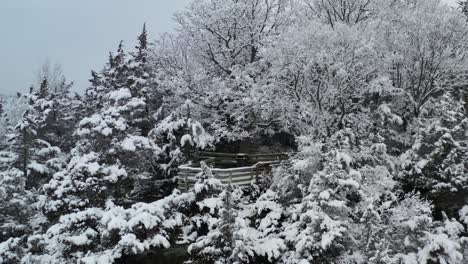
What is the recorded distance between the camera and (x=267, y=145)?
32312 mm

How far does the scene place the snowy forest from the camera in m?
16.8

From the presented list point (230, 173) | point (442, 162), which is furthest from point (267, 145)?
point (442, 162)

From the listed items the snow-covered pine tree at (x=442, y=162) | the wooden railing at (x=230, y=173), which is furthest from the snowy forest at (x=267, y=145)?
the wooden railing at (x=230, y=173)

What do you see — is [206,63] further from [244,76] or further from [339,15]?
[339,15]

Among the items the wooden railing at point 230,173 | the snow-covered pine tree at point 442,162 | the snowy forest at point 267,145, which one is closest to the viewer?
the snowy forest at point 267,145

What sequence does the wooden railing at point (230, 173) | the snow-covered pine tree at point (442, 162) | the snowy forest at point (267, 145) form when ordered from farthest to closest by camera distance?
the wooden railing at point (230, 173) → the snow-covered pine tree at point (442, 162) → the snowy forest at point (267, 145)

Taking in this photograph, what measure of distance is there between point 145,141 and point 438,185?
12450mm

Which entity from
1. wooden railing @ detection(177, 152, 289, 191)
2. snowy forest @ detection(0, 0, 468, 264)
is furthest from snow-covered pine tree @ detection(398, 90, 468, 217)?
wooden railing @ detection(177, 152, 289, 191)

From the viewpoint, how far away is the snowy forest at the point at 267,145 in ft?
55.0

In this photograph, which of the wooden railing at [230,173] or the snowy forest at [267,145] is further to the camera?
the wooden railing at [230,173]

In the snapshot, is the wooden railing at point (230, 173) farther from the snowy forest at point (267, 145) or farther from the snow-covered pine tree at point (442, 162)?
the snow-covered pine tree at point (442, 162)

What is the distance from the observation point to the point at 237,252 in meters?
15.2

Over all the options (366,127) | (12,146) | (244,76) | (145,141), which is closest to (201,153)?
(244,76)

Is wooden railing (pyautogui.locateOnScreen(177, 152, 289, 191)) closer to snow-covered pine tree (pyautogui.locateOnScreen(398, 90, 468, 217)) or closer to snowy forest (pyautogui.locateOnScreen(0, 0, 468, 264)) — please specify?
snowy forest (pyautogui.locateOnScreen(0, 0, 468, 264))
